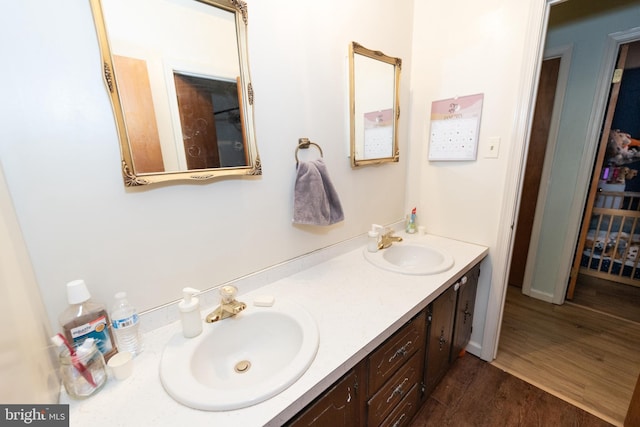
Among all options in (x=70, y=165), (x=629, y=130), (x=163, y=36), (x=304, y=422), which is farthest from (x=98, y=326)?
(x=629, y=130)

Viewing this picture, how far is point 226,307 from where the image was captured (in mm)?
885

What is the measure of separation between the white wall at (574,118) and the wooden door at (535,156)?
84 mm

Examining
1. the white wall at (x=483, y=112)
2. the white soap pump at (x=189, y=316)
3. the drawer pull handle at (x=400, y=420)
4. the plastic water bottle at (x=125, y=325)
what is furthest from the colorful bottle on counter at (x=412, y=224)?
the plastic water bottle at (x=125, y=325)

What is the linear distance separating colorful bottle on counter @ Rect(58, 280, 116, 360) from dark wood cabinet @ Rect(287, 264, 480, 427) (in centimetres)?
53

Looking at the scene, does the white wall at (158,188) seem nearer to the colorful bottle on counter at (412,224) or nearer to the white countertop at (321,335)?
the white countertop at (321,335)

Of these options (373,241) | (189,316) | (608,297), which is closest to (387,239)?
(373,241)

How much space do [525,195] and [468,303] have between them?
1327 mm

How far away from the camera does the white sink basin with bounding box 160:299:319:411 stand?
59 cm

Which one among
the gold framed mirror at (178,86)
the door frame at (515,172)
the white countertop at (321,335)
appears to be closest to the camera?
the white countertop at (321,335)

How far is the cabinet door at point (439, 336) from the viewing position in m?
1.14

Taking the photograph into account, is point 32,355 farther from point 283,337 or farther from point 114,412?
point 283,337

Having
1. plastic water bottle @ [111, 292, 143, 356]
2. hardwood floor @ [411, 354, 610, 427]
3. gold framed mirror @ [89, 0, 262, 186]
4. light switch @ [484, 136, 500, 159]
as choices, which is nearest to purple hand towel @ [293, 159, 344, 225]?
gold framed mirror @ [89, 0, 262, 186]

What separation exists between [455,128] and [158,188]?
58.9 inches

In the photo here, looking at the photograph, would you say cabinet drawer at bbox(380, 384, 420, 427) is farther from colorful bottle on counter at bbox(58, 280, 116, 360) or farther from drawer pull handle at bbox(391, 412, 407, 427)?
colorful bottle on counter at bbox(58, 280, 116, 360)
